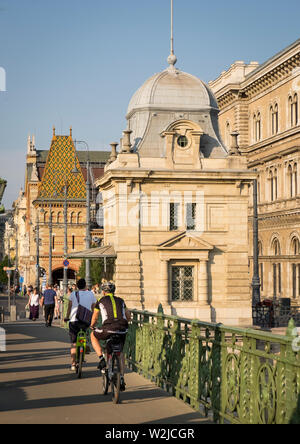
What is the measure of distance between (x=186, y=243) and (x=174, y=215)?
1.15 m

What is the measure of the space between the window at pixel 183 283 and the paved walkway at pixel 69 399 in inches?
573

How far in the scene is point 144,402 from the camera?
13055 millimetres

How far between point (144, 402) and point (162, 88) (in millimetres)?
24689

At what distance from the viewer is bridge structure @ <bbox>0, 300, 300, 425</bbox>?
364 inches

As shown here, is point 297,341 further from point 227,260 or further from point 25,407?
point 227,260

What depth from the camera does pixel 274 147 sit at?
64.6m

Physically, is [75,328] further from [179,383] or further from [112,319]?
[179,383]

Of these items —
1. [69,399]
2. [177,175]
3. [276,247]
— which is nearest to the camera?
[69,399]

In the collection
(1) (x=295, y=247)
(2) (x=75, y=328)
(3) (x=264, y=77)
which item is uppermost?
(3) (x=264, y=77)

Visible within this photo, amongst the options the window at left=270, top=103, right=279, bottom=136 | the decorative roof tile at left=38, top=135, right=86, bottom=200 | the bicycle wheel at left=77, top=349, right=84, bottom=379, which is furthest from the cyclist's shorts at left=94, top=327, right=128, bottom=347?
the decorative roof tile at left=38, top=135, right=86, bottom=200

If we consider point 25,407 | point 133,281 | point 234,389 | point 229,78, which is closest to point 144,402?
point 25,407

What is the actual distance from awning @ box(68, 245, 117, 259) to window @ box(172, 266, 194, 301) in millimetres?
2490

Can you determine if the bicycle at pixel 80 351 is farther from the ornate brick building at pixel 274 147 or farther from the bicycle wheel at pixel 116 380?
the ornate brick building at pixel 274 147

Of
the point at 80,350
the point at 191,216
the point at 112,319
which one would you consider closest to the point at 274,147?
the point at 191,216
